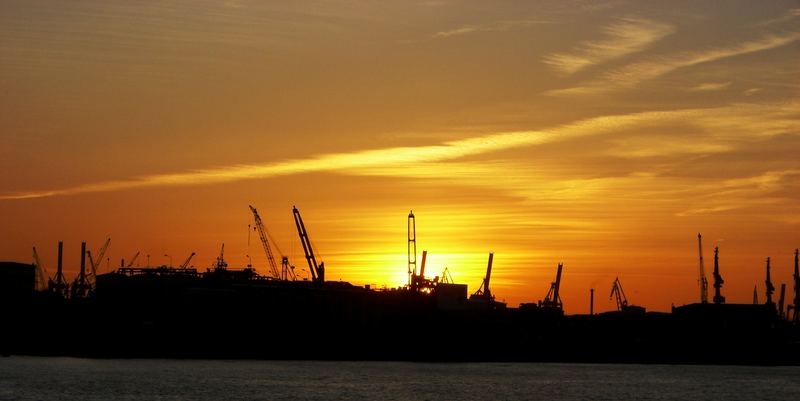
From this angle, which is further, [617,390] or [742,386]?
[742,386]

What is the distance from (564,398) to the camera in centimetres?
15538

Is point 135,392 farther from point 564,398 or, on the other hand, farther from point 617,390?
point 617,390

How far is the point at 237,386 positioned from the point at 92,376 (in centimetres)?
3178

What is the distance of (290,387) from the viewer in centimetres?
16562

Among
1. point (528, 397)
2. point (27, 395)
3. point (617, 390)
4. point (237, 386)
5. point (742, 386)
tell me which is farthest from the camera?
point (742, 386)

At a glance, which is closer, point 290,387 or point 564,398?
point 564,398

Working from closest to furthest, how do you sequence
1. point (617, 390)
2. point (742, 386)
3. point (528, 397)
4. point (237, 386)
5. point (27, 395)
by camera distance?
point (27, 395)
point (528, 397)
point (237, 386)
point (617, 390)
point (742, 386)

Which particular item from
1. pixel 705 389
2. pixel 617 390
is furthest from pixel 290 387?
pixel 705 389

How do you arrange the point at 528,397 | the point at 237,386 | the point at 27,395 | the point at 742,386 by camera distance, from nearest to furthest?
the point at 27,395 → the point at 528,397 → the point at 237,386 → the point at 742,386

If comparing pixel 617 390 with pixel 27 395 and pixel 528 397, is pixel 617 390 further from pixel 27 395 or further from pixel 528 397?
pixel 27 395

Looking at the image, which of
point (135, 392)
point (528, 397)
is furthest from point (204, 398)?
point (528, 397)

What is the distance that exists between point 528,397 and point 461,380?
4577 centimetres

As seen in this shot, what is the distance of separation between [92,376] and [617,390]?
78543 mm

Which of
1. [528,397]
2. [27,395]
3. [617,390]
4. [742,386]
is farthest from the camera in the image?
[742,386]
